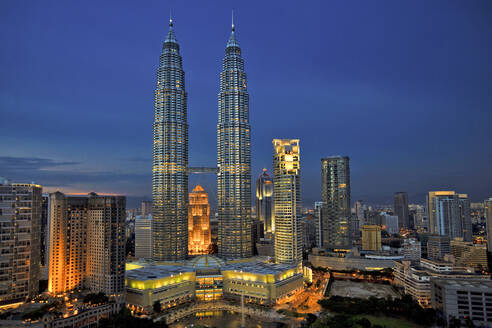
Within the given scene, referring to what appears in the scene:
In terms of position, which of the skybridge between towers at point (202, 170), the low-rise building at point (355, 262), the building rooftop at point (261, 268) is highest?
the skybridge between towers at point (202, 170)

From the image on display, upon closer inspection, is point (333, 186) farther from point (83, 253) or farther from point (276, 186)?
point (83, 253)

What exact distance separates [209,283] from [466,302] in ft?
112

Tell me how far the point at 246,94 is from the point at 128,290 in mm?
43959

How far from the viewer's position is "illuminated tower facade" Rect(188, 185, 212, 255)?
93.7 m

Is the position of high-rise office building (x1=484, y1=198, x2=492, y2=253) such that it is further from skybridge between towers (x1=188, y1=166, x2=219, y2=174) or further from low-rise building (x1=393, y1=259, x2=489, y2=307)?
skybridge between towers (x1=188, y1=166, x2=219, y2=174)

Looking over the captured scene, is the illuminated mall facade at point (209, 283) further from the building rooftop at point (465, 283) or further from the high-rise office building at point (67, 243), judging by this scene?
the building rooftop at point (465, 283)

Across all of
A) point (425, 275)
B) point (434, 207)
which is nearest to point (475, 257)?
point (425, 275)

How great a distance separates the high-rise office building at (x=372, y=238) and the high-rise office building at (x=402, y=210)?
6699cm

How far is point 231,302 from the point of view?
→ 52406mm

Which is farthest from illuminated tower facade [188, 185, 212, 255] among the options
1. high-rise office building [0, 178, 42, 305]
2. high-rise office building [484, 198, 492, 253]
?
high-rise office building [484, 198, 492, 253]

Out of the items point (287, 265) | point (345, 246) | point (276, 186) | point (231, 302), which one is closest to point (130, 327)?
point (231, 302)

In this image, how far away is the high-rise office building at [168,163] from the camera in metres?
68.9

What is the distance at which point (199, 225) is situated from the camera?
96.6 meters

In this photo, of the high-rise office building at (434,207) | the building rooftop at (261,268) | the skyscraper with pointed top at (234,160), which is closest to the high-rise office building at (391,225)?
the high-rise office building at (434,207)
